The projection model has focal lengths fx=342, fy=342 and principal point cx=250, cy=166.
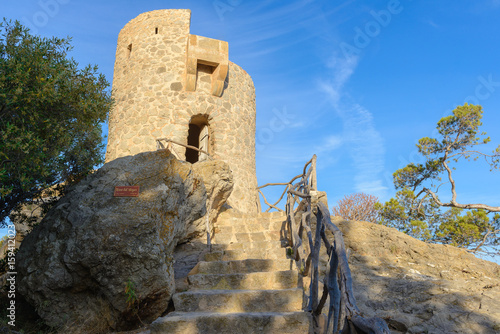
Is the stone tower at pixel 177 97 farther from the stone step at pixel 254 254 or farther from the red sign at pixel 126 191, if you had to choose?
the red sign at pixel 126 191

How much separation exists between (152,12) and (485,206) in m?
11.2

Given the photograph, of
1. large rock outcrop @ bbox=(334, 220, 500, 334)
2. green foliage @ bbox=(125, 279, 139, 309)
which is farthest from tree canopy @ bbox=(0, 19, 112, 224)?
large rock outcrop @ bbox=(334, 220, 500, 334)

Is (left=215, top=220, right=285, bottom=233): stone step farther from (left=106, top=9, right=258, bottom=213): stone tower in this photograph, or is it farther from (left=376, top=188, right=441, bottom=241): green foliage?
(left=376, top=188, right=441, bottom=241): green foliage

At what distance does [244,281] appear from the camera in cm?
412

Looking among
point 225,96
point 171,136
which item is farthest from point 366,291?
point 225,96

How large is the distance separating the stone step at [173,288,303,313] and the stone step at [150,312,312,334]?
0.35m

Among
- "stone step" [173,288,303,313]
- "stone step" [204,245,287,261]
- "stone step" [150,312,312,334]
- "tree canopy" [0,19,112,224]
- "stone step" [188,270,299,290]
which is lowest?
"stone step" [150,312,312,334]

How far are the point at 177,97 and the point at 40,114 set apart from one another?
481 centimetres

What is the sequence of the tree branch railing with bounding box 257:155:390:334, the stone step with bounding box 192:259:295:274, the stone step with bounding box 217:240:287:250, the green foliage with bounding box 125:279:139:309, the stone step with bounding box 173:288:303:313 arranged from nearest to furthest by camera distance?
the tree branch railing with bounding box 257:155:390:334 < the green foliage with bounding box 125:279:139:309 < the stone step with bounding box 173:288:303:313 < the stone step with bounding box 192:259:295:274 < the stone step with bounding box 217:240:287:250

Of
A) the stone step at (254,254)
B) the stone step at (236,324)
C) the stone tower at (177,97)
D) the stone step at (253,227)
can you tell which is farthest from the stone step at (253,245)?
the stone tower at (177,97)

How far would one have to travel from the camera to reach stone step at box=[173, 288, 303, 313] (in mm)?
3602

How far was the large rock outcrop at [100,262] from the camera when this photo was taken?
355 centimetres

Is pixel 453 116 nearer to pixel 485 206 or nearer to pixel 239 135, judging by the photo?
pixel 485 206

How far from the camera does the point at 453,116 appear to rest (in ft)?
38.3
